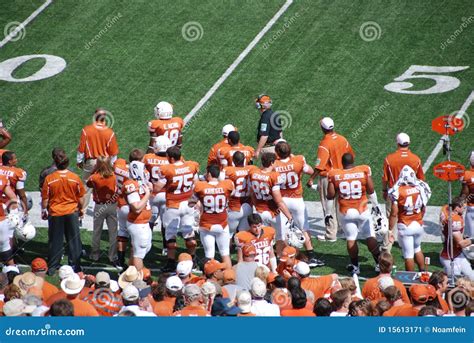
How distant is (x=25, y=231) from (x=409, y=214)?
5540 mm

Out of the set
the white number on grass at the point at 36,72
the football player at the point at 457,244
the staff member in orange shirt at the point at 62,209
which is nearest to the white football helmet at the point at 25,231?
the staff member in orange shirt at the point at 62,209

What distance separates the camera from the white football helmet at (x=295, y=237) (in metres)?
14.6

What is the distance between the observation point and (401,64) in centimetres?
2092

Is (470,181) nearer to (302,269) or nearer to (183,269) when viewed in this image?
(302,269)

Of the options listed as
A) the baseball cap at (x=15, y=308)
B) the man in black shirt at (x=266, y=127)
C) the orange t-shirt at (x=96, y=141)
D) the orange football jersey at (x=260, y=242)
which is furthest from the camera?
the man in black shirt at (x=266, y=127)

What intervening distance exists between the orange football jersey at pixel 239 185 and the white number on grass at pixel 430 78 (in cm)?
625

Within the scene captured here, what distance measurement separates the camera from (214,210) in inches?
560

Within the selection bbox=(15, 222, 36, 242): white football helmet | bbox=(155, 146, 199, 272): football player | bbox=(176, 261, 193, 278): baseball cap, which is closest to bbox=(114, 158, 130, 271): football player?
bbox=(155, 146, 199, 272): football player

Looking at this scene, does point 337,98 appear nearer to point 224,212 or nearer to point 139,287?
point 224,212

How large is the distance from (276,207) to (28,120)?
722 centimetres

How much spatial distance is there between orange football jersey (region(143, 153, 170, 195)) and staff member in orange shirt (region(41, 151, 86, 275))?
1.03 meters

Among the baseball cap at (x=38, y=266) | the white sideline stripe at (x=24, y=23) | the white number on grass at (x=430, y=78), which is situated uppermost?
the white sideline stripe at (x=24, y=23)

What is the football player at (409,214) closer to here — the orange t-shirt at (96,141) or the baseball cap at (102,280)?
the baseball cap at (102,280)

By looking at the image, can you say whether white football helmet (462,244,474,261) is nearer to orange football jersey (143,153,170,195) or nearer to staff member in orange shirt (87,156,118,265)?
orange football jersey (143,153,170,195)
